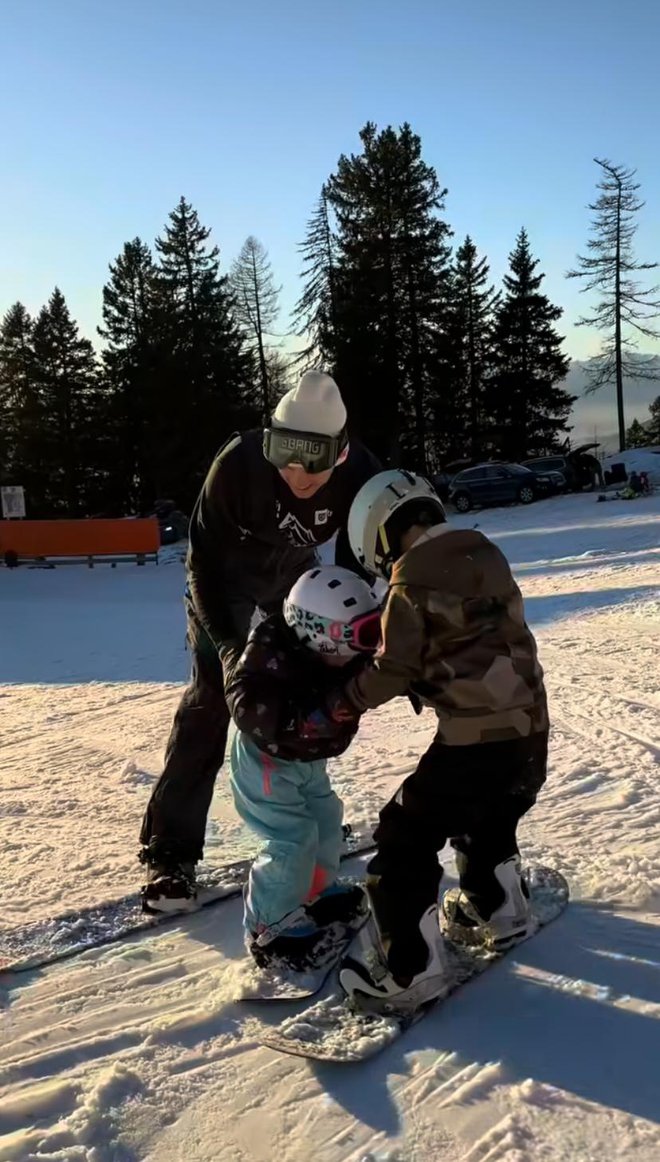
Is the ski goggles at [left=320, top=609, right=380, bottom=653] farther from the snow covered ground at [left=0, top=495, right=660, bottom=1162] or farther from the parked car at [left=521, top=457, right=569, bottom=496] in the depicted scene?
the parked car at [left=521, top=457, right=569, bottom=496]

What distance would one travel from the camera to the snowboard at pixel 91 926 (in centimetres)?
322

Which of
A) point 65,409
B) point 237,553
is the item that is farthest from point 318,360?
point 237,553

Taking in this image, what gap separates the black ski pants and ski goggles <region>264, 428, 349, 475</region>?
3.48 feet

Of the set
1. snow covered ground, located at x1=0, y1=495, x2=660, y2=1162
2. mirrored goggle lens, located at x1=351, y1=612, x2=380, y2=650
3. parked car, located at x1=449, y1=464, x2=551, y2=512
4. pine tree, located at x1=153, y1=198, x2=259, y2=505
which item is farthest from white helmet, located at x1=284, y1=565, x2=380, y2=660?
pine tree, located at x1=153, y1=198, x2=259, y2=505

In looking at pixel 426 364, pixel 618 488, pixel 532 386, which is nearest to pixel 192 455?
pixel 426 364

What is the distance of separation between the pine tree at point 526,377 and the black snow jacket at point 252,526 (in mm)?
38586

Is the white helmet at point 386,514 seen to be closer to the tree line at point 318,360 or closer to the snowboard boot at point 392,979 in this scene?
the snowboard boot at point 392,979

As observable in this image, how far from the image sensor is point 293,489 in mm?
3320

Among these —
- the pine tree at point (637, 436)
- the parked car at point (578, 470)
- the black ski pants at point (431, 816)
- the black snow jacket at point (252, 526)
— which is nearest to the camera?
the black ski pants at point (431, 816)

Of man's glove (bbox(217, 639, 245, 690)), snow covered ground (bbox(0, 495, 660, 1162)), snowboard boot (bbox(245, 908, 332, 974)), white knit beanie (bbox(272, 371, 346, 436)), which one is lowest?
snow covered ground (bbox(0, 495, 660, 1162))

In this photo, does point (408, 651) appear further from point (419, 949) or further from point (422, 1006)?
point (422, 1006)

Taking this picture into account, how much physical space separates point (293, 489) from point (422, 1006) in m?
1.77

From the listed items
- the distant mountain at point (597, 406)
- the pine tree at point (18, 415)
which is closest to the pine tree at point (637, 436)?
the distant mountain at point (597, 406)

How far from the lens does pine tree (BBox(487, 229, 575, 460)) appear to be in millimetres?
41094
